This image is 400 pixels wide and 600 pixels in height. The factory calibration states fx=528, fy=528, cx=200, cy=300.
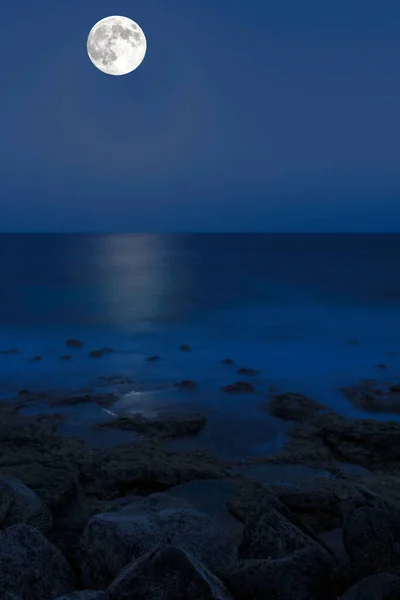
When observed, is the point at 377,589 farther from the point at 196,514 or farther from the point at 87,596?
the point at 87,596

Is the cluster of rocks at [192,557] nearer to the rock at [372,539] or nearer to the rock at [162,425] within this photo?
the rock at [372,539]

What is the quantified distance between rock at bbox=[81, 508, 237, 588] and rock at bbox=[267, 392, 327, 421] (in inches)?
214

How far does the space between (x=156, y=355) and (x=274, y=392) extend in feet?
18.6

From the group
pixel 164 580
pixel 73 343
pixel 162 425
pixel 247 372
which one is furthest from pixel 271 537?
pixel 73 343

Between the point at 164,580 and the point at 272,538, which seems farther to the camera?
the point at 272,538

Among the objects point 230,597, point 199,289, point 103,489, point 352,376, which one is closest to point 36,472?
point 103,489

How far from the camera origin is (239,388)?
12539 mm

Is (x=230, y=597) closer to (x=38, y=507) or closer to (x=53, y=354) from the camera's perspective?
(x=38, y=507)

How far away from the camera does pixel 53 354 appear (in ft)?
57.5

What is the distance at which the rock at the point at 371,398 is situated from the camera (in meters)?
11.3

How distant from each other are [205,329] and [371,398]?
11.5 meters

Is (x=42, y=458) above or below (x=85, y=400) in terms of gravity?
above

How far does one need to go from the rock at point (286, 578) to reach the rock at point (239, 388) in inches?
314

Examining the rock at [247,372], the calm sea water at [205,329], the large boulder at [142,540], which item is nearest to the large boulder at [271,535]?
the large boulder at [142,540]
